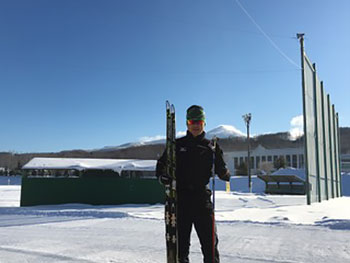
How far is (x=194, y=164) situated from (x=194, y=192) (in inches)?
9.6

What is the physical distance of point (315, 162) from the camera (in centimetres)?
1557

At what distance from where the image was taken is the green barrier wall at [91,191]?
1233cm

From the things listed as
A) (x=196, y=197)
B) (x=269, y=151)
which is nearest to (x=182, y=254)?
(x=196, y=197)

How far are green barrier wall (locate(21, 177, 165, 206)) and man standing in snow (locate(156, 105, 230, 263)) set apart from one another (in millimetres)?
10432

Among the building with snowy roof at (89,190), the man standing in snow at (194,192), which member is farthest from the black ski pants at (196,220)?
the building with snowy roof at (89,190)

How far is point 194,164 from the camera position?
279 centimetres

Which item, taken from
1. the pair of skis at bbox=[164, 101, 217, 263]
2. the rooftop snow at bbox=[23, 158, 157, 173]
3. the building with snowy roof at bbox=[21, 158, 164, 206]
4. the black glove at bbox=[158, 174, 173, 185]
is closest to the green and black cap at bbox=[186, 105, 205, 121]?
the pair of skis at bbox=[164, 101, 217, 263]

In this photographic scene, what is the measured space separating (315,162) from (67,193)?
11.6 m

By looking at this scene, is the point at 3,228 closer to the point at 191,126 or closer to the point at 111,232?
the point at 111,232

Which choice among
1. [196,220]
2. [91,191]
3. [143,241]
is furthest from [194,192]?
[91,191]

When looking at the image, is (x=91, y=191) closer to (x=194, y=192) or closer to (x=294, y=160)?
(x=194, y=192)

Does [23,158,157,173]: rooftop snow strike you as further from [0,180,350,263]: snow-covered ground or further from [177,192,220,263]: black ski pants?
[177,192,220,263]: black ski pants

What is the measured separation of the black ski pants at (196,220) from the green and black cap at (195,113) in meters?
0.69

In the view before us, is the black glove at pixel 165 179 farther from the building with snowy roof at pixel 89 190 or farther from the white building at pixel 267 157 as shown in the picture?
the white building at pixel 267 157
